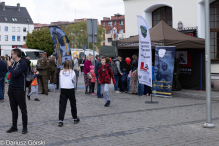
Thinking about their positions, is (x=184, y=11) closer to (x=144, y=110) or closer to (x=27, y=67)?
(x=144, y=110)

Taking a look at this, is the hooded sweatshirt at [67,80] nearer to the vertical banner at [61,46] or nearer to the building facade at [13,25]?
the vertical banner at [61,46]

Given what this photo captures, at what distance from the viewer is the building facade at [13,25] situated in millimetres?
109562

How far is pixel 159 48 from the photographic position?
46.4 ft

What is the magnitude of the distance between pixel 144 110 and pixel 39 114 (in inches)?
125

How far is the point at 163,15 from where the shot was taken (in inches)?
797

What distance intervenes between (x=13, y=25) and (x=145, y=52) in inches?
4168

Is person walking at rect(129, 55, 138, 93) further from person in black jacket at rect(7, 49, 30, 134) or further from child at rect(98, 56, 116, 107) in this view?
person in black jacket at rect(7, 49, 30, 134)

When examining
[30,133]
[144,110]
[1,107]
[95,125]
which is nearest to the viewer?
[30,133]

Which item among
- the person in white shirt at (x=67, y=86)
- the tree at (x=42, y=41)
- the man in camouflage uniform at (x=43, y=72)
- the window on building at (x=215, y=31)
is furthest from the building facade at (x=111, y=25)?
the person in white shirt at (x=67, y=86)

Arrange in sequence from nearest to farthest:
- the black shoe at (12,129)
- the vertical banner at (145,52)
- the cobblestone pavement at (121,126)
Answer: the cobblestone pavement at (121,126) < the black shoe at (12,129) < the vertical banner at (145,52)

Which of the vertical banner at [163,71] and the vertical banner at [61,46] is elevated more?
the vertical banner at [61,46]

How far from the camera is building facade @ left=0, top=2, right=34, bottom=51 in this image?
10956 centimetres

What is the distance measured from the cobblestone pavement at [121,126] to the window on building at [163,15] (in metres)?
8.90

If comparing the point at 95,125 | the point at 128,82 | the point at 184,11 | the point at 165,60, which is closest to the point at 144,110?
the point at 95,125
